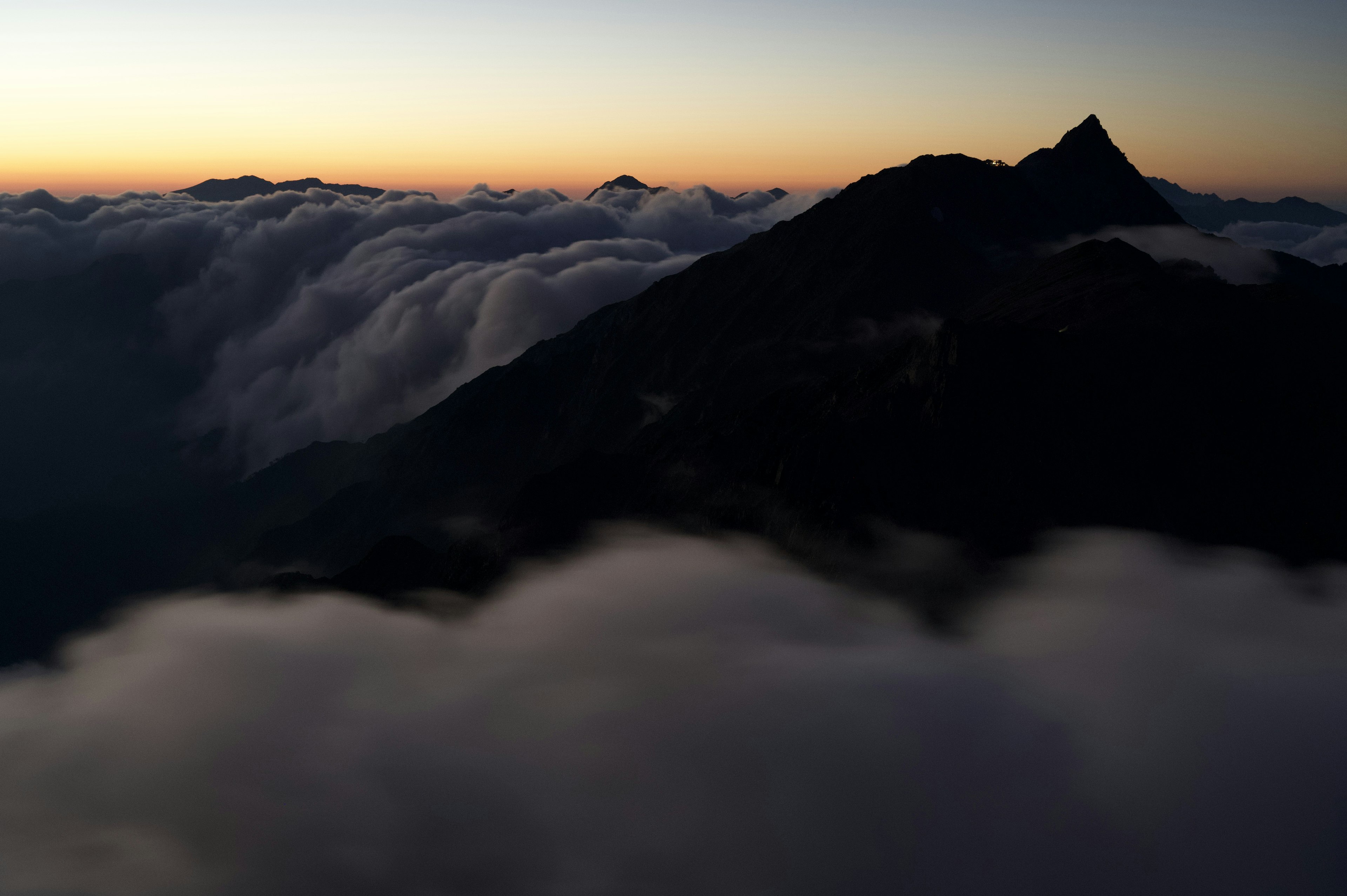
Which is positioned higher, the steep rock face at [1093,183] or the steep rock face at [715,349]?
the steep rock face at [1093,183]

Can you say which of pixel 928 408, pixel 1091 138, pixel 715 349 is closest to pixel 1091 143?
pixel 1091 138

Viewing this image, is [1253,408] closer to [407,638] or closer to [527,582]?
[527,582]

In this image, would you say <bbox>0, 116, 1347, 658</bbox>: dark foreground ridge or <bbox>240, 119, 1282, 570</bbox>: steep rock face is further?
<bbox>240, 119, 1282, 570</bbox>: steep rock face

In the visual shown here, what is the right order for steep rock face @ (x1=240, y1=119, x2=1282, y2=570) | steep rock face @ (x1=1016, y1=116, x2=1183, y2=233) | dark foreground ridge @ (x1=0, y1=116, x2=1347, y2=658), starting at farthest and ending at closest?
steep rock face @ (x1=1016, y1=116, x2=1183, y2=233)
steep rock face @ (x1=240, y1=119, x2=1282, y2=570)
dark foreground ridge @ (x1=0, y1=116, x2=1347, y2=658)

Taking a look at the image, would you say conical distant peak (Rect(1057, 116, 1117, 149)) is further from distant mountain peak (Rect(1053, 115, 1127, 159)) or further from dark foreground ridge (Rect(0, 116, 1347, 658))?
dark foreground ridge (Rect(0, 116, 1347, 658))

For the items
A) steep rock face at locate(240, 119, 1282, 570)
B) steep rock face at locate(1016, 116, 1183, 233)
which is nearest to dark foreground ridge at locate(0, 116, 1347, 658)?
steep rock face at locate(240, 119, 1282, 570)

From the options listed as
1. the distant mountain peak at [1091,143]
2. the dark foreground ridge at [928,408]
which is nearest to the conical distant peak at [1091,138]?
the distant mountain peak at [1091,143]

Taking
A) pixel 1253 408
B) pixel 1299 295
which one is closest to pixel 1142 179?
pixel 1299 295

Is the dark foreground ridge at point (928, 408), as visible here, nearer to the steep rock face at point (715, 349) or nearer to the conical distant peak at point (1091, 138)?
the steep rock face at point (715, 349)

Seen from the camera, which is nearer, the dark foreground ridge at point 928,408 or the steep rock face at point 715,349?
the dark foreground ridge at point 928,408
